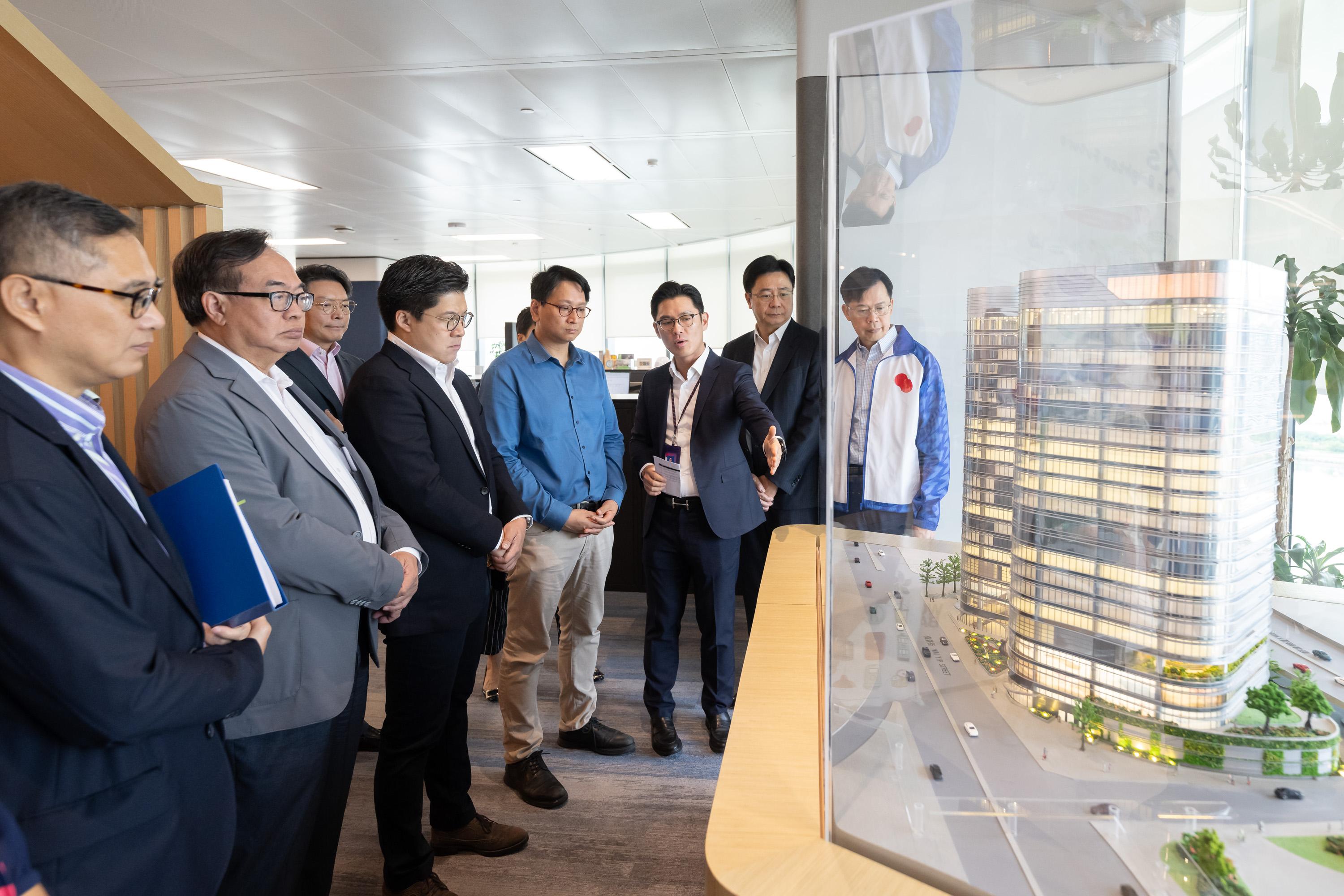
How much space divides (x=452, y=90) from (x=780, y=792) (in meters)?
5.48

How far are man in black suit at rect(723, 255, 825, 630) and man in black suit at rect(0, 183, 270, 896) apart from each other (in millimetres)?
2104

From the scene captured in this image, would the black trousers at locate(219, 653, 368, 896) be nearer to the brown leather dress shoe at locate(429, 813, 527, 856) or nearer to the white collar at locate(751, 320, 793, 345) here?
the brown leather dress shoe at locate(429, 813, 527, 856)

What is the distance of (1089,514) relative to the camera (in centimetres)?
76

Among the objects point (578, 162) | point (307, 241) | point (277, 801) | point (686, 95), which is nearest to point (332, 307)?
point (277, 801)

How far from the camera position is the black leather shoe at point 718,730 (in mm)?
2953

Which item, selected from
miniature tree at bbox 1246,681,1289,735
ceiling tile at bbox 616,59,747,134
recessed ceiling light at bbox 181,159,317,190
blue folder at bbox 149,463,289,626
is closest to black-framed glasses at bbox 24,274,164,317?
blue folder at bbox 149,463,289,626

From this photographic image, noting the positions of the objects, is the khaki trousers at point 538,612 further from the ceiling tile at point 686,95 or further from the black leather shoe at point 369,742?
the ceiling tile at point 686,95

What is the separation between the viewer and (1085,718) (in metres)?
0.78

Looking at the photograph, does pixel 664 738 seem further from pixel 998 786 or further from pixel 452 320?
pixel 998 786

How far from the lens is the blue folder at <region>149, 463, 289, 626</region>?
1144mm

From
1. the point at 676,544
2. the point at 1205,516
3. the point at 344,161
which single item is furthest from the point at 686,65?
the point at 1205,516

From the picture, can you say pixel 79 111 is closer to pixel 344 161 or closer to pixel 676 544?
pixel 676 544

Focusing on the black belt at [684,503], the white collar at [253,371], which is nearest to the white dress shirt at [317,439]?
the white collar at [253,371]

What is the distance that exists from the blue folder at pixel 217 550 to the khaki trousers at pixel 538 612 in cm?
139
